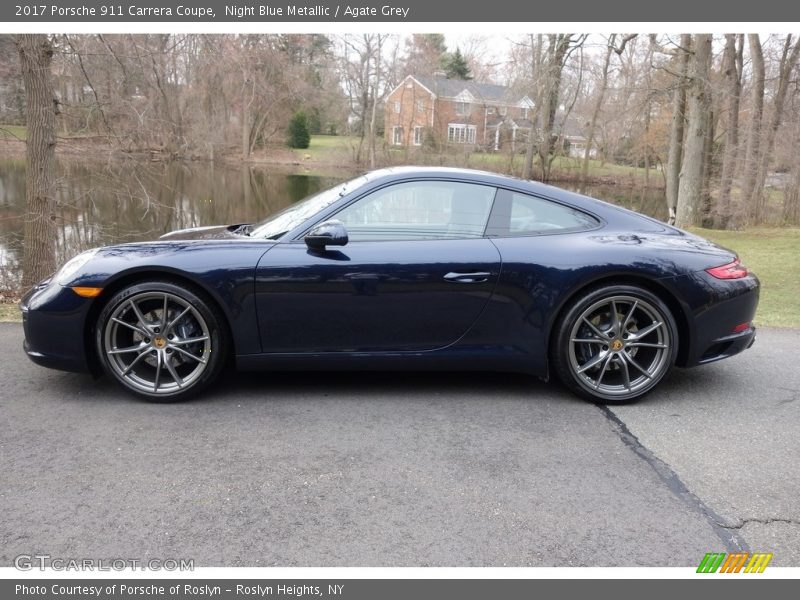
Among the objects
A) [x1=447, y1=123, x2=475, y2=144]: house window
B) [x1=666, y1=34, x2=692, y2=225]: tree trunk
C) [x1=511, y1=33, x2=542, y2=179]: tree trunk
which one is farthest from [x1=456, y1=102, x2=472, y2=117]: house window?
[x1=666, y1=34, x2=692, y2=225]: tree trunk

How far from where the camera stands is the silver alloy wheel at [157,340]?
12.2ft

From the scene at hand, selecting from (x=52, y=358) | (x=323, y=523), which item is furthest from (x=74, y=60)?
(x=323, y=523)

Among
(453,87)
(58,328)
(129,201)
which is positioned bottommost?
(58,328)

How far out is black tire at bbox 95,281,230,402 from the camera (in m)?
3.70

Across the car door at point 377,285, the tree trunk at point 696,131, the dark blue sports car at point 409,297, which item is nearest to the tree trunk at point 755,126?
the tree trunk at point 696,131

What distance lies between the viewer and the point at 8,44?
750 cm

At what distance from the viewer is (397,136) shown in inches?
1885

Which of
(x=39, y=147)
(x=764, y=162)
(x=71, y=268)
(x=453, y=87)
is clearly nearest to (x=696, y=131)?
(x=764, y=162)

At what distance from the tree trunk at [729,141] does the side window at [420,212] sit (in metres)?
19.7

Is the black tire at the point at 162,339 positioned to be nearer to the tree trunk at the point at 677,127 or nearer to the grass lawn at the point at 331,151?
the tree trunk at the point at 677,127

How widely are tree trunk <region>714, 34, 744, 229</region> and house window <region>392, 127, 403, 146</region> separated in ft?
91.6

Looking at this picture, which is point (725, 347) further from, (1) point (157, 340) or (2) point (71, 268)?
(2) point (71, 268)

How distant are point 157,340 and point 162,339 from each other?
0.03m

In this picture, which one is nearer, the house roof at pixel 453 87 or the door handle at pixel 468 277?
the door handle at pixel 468 277
